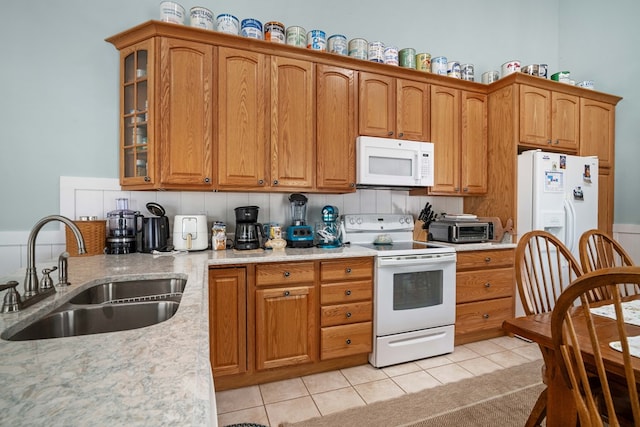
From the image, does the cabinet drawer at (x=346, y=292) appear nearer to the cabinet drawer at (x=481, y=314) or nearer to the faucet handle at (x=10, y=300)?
the cabinet drawer at (x=481, y=314)

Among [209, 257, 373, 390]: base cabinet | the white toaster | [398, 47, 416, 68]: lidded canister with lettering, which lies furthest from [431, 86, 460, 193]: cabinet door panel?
the white toaster

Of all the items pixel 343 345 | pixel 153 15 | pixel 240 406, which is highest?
pixel 153 15

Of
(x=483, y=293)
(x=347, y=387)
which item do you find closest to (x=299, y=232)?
(x=347, y=387)

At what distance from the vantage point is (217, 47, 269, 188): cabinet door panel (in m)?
2.17

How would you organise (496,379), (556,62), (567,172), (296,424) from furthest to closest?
(556,62) → (567,172) → (496,379) → (296,424)

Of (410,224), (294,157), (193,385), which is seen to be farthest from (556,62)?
(193,385)

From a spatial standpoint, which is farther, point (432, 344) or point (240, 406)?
point (432, 344)

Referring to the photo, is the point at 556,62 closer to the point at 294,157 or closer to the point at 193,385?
the point at 294,157

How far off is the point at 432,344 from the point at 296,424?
121cm

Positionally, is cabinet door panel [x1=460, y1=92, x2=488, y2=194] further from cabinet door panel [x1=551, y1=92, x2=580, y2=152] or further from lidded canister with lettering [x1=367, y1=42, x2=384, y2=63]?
lidded canister with lettering [x1=367, y1=42, x2=384, y2=63]

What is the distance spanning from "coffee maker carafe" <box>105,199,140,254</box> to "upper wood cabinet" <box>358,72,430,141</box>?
5.87 feet

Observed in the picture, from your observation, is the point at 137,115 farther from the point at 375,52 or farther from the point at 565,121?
the point at 565,121

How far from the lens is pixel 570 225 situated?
2838mm

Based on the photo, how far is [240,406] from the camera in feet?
6.03
